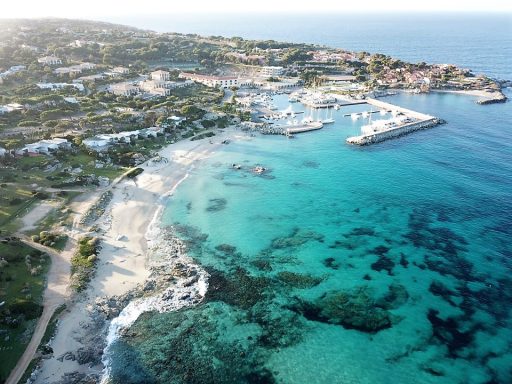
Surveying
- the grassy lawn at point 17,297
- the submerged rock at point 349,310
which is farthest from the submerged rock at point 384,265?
the grassy lawn at point 17,297

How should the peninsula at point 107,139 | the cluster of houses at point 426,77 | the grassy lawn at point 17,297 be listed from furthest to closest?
the cluster of houses at point 426,77 → the peninsula at point 107,139 → the grassy lawn at point 17,297

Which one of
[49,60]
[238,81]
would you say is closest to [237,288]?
[238,81]

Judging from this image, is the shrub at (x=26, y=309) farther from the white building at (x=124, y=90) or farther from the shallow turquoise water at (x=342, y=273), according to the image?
the white building at (x=124, y=90)

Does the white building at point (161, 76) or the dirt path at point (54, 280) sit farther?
the white building at point (161, 76)

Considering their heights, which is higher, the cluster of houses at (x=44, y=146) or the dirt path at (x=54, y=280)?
the cluster of houses at (x=44, y=146)

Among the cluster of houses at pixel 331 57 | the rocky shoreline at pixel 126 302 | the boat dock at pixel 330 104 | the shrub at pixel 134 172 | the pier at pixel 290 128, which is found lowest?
the rocky shoreline at pixel 126 302

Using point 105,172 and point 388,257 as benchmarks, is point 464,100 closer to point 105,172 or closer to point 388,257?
point 388,257

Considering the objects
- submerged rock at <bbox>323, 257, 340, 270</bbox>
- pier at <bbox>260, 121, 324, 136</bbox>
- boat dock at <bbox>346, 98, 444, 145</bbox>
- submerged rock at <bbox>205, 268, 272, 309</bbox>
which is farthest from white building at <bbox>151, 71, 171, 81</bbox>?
submerged rock at <bbox>323, 257, 340, 270</bbox>
